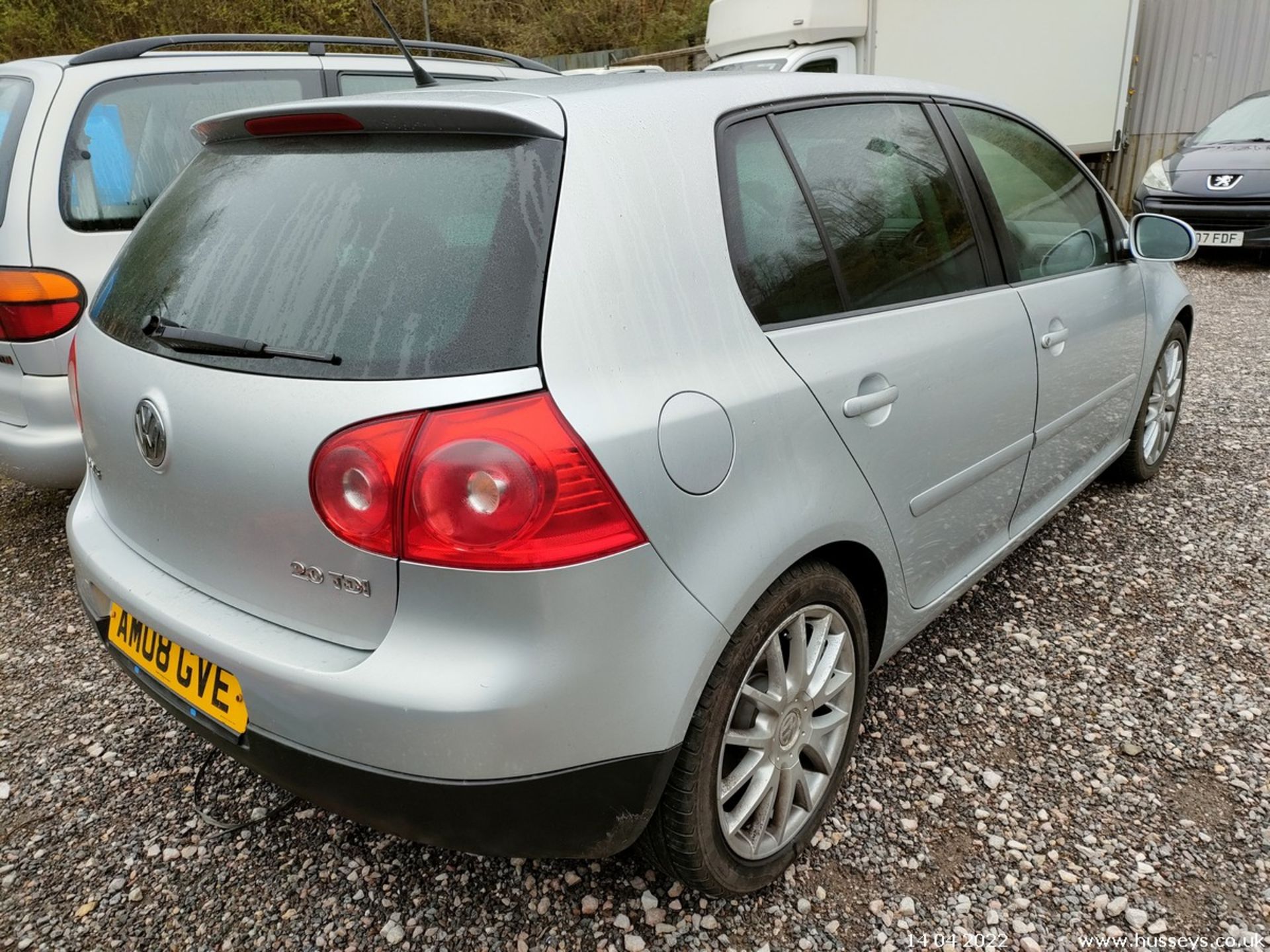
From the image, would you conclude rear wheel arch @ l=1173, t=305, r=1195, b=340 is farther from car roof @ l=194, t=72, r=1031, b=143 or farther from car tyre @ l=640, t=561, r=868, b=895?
car tyre @ l=640, t=561, r=868, b=895

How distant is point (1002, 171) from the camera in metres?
2.69

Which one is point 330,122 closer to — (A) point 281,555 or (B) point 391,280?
(B) point 391,280

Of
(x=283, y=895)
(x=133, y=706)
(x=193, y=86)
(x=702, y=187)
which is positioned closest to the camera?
(x=702, y=187)

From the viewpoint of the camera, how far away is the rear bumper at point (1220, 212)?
→ 8.41 m

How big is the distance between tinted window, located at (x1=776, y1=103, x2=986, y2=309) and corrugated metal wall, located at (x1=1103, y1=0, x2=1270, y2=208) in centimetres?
1072

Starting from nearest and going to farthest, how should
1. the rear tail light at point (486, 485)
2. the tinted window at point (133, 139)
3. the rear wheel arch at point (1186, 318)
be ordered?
the rear tail light at point (486, 485), the tinted window at point (133, 139), the rear wheel arch at point (1186, 318)

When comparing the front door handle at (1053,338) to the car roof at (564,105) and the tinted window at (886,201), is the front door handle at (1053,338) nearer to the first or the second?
the tinted window at (886,201)

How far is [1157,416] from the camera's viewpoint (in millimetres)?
3953

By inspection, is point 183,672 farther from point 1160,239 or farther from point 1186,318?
point 1186,318

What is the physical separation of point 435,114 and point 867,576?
1.34 meters

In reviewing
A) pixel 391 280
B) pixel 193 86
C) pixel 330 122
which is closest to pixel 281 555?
pixel 391 280

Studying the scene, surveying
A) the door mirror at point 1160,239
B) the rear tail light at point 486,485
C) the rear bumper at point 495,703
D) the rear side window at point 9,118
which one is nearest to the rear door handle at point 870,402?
the rear bumper at point 495,703

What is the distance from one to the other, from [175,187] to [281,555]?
41.2 inches

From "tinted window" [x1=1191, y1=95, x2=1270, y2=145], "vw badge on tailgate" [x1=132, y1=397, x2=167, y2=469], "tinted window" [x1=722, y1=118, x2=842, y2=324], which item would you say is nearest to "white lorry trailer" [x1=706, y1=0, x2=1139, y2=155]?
"tinted window" [x1=1191, y1=95, x2=1270, y2=145]
